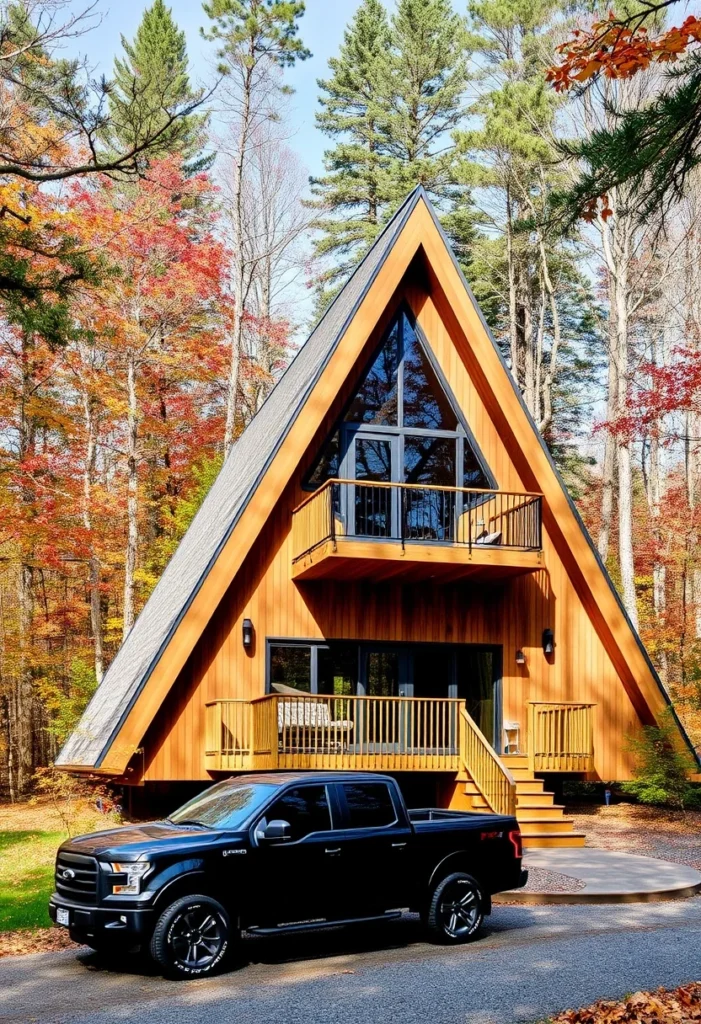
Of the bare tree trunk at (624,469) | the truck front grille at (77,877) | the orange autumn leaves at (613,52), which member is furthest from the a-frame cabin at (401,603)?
the orange autumn leaves at (613,52)

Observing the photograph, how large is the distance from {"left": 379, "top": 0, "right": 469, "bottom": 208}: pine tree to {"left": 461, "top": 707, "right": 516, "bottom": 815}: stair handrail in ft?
101

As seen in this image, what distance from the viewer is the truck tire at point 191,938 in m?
8.84

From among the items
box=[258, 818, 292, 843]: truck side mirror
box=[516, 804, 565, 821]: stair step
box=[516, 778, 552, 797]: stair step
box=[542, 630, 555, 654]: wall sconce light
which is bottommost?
box=[516, 804, 565, 821]: stair step

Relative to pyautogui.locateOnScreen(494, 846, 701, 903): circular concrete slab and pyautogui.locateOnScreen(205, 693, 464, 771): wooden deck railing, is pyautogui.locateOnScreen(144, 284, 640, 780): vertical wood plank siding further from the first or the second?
pyautogui.locateOnScreen(494, 846, 701, 903): circular concrete slab

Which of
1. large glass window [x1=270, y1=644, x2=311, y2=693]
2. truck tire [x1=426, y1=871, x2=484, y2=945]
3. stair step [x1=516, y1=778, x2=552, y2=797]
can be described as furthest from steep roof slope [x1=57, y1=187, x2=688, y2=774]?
truck tire [x1=426, y1=871, x2=484, y2=945]

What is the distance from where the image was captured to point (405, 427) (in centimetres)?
1988

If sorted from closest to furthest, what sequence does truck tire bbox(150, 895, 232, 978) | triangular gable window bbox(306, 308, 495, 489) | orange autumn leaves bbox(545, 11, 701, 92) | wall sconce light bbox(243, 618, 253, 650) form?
orange autumn leaves bbox(545, 11, 701, 92) → truck tire bbox(150, 895, 232, 978) → wall sconce light bbox(243, 618, 253, 650) → triangular gable window bbox(306, 308, 495, 489)

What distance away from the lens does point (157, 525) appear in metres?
38.0

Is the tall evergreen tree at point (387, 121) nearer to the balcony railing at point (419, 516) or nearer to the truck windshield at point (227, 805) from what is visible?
the balcony railing at point (419, 516)

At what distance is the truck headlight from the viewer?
894 centimetres

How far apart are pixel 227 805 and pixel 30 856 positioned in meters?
8.80

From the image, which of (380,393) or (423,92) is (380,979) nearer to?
Answer: (380,393)

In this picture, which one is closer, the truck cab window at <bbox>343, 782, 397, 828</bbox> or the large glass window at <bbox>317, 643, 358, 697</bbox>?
the truck cab window at <bbox>343, 782, 397, 828</bbox>

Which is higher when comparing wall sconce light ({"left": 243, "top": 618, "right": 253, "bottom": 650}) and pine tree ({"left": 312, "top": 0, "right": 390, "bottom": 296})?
pine tree ({"left": 312, "top": 0, "right": 390, "bottom": 296})
